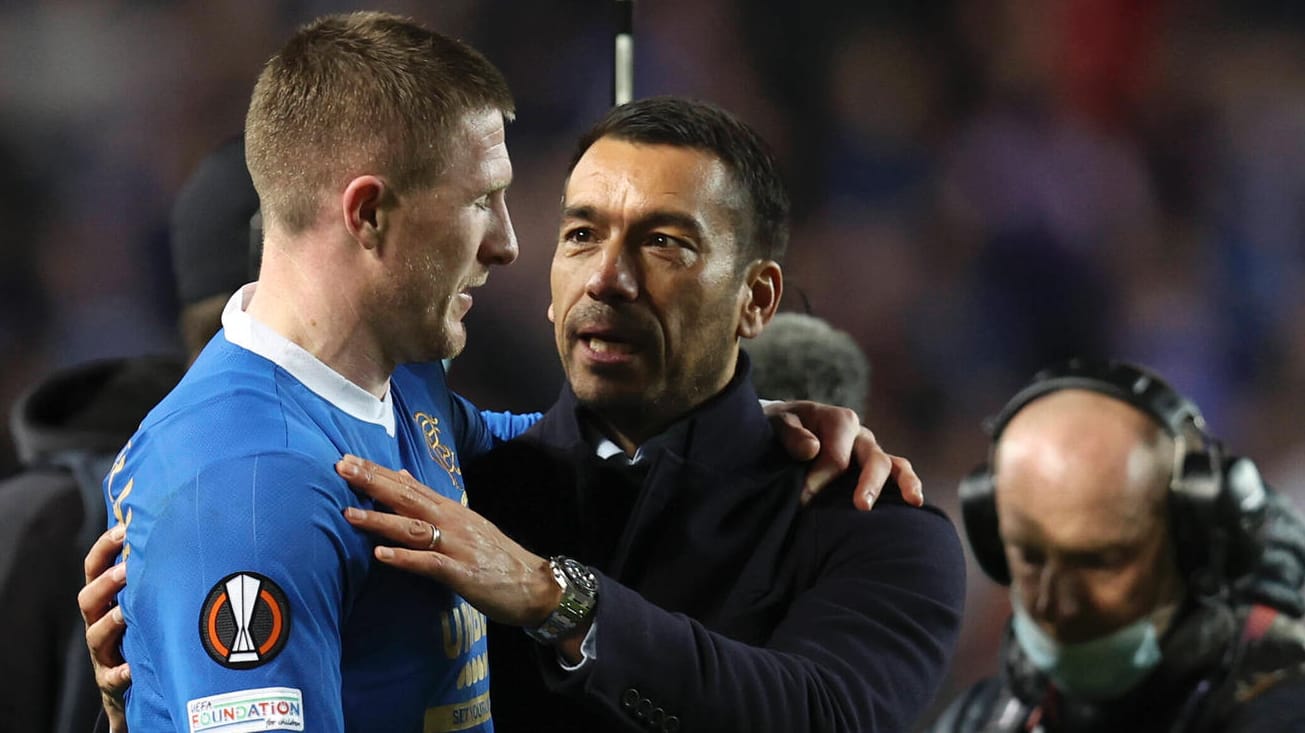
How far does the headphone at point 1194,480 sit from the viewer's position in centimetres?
125

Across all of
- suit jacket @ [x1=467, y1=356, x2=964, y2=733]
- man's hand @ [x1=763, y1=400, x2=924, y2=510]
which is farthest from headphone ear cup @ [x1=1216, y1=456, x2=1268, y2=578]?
man's hand @ [x1=763, y1=400, x2=924, y2=510]

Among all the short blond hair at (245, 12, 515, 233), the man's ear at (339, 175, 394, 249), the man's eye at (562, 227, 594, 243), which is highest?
the short blond hair at (245, 12, 515, 233)

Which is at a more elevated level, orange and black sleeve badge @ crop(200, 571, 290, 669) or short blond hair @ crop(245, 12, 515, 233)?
short blond hair @ crop(245, 12, 515, 233)

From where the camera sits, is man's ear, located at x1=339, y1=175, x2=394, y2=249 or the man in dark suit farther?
the man in dark suit

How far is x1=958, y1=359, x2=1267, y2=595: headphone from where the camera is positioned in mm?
1249

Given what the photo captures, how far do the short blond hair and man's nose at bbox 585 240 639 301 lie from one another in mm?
379

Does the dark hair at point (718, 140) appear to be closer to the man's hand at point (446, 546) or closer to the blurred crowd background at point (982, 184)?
the blurred crowd background at point (982, 184)

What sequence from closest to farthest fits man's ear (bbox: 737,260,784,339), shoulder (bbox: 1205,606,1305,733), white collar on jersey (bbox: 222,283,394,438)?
shoulder (bbox: 1205,606,1305,733)
white collar on jersey (bbox: 222,283,394,438)
man's ear (bbox: 737,260,784,339)

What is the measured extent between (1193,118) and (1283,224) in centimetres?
32

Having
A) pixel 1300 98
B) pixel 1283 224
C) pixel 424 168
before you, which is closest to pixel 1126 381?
pixel 424 168

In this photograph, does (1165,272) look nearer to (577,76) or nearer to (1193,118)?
(1193,118)

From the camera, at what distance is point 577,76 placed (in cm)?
374

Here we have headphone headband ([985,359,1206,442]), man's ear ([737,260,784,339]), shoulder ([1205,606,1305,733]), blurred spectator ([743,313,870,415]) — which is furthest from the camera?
blurred spectator ([743,313,870,415])

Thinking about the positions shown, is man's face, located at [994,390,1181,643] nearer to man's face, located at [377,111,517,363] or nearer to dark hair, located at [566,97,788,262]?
man's face, located at [377,111,517,363]
